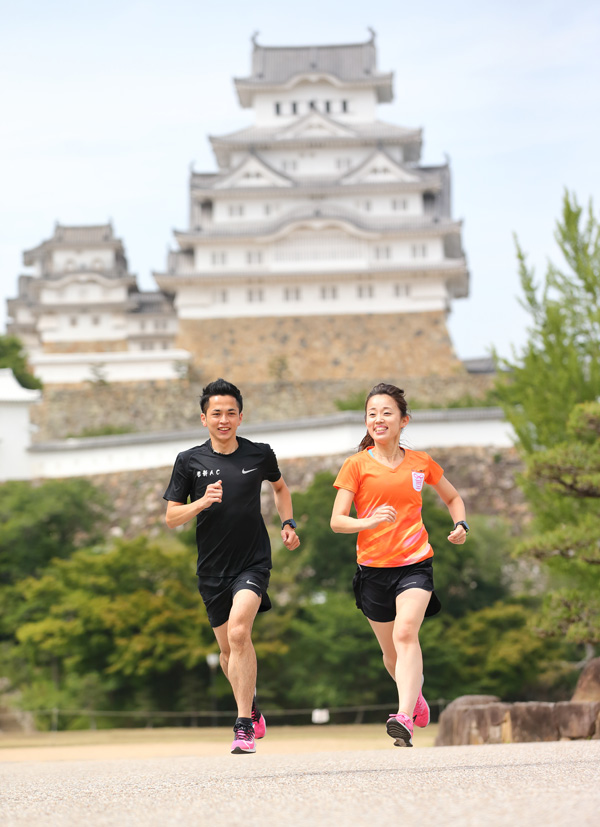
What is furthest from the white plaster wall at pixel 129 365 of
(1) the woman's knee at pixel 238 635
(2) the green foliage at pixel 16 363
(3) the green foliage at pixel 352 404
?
(1) the woman's knee at pixel 238 635

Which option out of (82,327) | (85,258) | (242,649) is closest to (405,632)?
(242,649)

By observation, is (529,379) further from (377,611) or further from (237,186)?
(237,186)

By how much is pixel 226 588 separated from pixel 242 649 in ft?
1.02

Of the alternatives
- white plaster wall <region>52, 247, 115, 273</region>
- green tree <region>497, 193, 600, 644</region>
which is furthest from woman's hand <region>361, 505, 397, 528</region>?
white plaster wall <region>52, 247, 115, 273</region>

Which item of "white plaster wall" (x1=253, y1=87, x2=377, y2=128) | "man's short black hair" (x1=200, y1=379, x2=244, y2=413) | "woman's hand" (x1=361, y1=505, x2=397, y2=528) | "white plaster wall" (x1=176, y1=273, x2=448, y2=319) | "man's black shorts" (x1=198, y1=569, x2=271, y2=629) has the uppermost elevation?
"white plaster wall" (x1=253, y1=87, x2=377, y2=128)

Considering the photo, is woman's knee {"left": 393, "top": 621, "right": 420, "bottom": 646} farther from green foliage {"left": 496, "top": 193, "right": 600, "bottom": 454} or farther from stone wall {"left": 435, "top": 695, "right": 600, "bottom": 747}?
green foliage {"left": 496, "top": 193, "right": 600, "bottom": 454}

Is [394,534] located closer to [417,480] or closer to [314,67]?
[417,480]

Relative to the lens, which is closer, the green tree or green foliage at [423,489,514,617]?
the green tree

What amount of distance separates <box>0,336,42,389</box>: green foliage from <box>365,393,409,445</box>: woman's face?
31.0m

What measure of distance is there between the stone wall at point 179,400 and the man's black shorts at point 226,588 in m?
27.5

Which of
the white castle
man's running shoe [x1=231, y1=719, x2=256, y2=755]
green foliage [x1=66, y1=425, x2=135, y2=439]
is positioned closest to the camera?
man's running shoe [x1=231, y1=719, x2=256, y2=755]

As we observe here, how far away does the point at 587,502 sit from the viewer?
16.8m

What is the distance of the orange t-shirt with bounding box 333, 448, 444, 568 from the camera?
5.45m

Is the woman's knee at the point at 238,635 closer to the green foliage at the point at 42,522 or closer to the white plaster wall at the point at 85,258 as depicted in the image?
the green foliage at the point at 42,522
